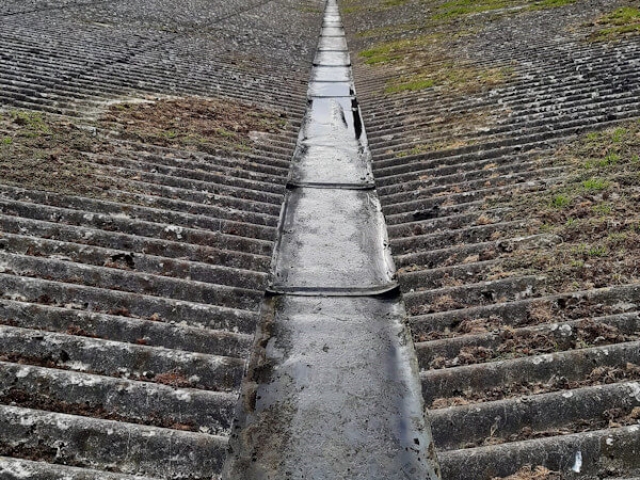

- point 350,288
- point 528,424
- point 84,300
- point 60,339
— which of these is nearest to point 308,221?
point 350,288

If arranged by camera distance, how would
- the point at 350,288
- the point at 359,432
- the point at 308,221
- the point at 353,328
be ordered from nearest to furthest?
the point at 359,432 < the point at 353,328 < the point at 350,288 < the point at 308,221

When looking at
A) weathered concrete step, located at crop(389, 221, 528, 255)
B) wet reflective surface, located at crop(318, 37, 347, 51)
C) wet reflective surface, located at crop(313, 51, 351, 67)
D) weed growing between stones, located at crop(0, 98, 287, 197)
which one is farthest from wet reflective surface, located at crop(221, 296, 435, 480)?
wet reflective surface, located at crop(318, 37, 347, 51)

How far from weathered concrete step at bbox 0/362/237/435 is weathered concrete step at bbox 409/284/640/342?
1.97m

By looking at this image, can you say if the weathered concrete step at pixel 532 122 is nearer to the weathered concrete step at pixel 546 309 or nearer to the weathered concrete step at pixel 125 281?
the weathered concrete step at pixel 546 309

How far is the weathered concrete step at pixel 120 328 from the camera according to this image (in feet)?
13.3

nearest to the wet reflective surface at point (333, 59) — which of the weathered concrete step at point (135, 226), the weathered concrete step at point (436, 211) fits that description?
the weathered concrete step at point (436, 211)

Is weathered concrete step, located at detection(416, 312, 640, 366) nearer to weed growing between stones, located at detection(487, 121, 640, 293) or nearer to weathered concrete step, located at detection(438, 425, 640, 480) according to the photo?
weed growing between stones, located at detection(487, 121, 640, 293)

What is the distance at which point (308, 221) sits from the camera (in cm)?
679

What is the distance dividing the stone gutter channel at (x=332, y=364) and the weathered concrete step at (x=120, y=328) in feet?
1.38

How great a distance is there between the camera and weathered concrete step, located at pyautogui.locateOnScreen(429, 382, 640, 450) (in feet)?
10.9

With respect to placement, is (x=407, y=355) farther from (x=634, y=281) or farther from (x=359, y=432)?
(x=634, y=281)

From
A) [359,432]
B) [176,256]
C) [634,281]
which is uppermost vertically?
[176,256]

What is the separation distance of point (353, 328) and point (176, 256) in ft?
6.62

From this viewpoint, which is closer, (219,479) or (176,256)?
(219,479)
